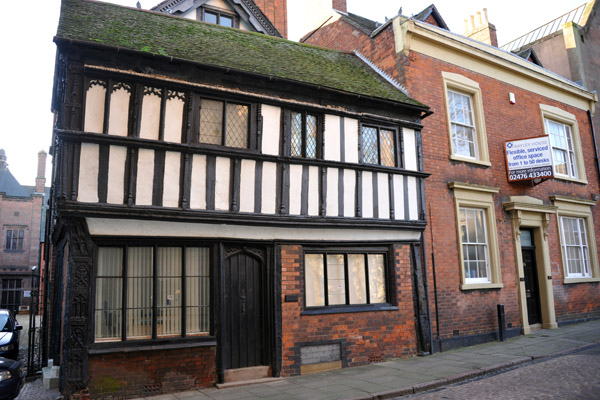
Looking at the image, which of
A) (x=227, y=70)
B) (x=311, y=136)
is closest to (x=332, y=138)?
(x=311, y=136)

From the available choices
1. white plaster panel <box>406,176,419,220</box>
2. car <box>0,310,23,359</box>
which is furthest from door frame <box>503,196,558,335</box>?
car <box>0,310,23,359</box>

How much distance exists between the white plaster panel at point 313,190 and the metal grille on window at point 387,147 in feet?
6.45

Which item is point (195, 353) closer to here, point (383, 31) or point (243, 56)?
point (243, 56)

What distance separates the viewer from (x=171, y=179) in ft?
24.9

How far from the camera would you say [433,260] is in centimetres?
1059

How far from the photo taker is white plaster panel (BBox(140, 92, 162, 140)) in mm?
7547

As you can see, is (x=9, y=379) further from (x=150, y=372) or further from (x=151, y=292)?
(x=151, y=292)

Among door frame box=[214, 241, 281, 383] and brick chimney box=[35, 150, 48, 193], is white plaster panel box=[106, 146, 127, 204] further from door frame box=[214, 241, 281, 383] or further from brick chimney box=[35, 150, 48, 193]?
brick chimney box=[35, 150, 48, 193]

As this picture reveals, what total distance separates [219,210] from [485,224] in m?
7.78

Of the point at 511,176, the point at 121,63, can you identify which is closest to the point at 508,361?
the point at 511,176

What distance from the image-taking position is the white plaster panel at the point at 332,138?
9.35 m

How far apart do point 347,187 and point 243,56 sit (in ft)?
11.8

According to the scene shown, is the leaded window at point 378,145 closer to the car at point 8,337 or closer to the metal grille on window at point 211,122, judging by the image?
the metal grille on window at point 211,122

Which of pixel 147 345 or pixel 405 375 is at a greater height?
pixel 147 345
